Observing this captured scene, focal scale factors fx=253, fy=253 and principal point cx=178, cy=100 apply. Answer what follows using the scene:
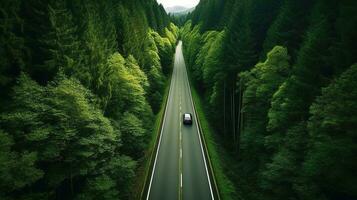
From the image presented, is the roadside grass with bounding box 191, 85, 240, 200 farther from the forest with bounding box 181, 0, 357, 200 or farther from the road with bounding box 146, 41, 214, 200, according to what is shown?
the road with bounding box 146, 41, 214, 200

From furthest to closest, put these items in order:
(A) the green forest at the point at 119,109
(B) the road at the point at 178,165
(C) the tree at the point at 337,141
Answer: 1. (B) the road at the point at 178,165
2. (A) the green forest at the point at 119,109
3. (C) the tree at the point at 337,141

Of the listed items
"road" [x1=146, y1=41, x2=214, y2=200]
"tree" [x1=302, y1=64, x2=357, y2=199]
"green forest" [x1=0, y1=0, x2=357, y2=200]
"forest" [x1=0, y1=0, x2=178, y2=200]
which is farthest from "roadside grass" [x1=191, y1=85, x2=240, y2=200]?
"tree" [x1=302, y1=64, x2=357, y2=199]

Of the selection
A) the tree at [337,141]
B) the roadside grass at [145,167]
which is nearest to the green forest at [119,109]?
the tree at [337,141]

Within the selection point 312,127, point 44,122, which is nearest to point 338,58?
point 312,127

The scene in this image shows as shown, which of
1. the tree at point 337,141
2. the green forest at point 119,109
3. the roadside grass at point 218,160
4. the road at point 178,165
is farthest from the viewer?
the road at point 178,165

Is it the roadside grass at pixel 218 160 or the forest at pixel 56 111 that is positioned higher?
the forest at pixel 56 111

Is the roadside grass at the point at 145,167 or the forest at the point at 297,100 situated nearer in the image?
the forest at the point at 297,100

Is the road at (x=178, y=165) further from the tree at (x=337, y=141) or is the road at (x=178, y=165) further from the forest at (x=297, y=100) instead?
the tree at (x=337, y=141)
